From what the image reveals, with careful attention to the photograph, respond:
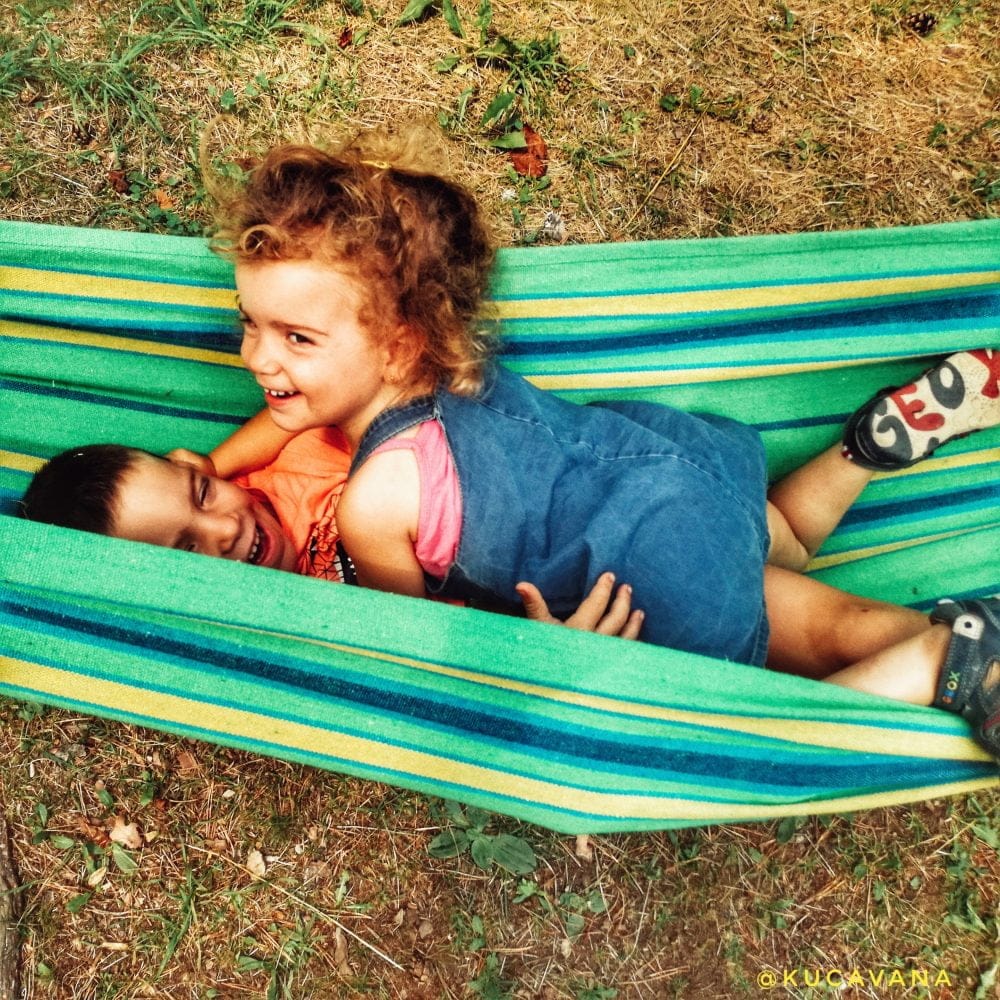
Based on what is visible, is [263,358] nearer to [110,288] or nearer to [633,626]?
[110,288]

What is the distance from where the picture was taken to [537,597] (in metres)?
1.57

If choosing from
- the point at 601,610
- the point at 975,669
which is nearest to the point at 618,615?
the point at 601,610

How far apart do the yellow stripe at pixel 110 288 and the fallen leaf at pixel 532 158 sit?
1.12 meters

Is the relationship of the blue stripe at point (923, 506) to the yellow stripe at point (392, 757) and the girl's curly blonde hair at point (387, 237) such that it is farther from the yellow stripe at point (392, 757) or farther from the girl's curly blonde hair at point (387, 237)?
the girl's curly blonde hair at point (387, 237)

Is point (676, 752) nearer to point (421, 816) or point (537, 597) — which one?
point (537, 597)

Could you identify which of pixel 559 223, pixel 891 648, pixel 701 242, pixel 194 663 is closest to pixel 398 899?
pixel 194 663

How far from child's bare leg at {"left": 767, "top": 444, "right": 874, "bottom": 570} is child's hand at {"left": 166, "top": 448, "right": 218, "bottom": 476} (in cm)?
132

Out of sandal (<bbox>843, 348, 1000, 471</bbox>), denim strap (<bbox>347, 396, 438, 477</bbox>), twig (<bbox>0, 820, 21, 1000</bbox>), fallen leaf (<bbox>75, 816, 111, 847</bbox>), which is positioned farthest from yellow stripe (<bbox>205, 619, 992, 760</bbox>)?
twig (<bbox>0, 820, 21, 1000</bbox>)

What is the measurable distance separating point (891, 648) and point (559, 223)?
5.13ft

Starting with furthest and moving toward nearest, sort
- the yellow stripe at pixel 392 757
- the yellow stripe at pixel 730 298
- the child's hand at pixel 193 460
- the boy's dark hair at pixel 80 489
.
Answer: the child's hand at pixel 193 460 → the yellow stripe at pixel 730 298 → the boy's dark hair at pixel 80 489 → the yellow stripe at pixel 392 757

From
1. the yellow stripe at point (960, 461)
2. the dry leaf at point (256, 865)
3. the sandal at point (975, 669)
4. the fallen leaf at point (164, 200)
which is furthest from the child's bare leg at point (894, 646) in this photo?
the fallen leaf at point (164, 200)

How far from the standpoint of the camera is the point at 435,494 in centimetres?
160

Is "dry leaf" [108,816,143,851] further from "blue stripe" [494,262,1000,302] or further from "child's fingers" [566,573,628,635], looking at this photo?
"blue stripe" [494,262,1000,302]

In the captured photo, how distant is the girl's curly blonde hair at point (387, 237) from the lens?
160 centimetres
